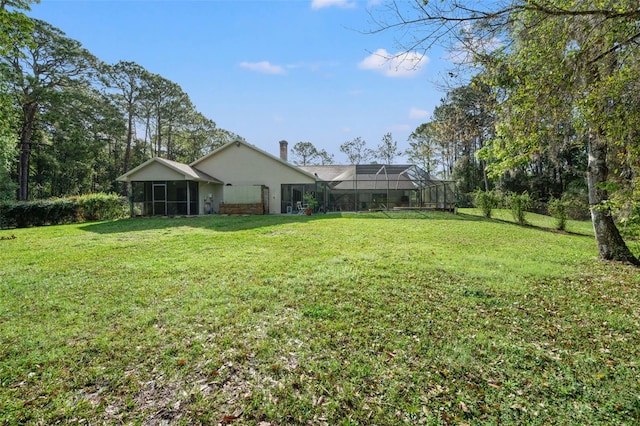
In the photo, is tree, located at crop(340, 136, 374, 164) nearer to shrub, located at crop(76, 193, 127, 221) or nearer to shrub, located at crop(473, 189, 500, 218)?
shrub, located at crop(473, 189, 500, 218)

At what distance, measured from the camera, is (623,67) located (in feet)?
13.6

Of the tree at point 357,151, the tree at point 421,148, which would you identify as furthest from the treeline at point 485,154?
the tree at point 357,151

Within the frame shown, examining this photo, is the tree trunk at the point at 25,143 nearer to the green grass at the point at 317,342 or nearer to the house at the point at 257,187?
the house at the point at 257,187

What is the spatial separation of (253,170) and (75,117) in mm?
16199

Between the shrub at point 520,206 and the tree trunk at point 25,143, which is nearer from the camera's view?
the shrub at point 520,206

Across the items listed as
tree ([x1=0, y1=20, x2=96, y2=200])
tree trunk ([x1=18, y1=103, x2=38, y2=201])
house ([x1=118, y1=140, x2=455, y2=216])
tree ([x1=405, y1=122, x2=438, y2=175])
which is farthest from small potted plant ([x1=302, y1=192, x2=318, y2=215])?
tree ([x1=405, y1=122, x2=438, y2=175])

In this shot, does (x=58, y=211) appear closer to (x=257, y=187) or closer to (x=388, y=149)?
(x=257, y=187)

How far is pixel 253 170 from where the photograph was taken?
2042 cm

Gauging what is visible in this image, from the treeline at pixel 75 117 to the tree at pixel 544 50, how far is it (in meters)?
16.4

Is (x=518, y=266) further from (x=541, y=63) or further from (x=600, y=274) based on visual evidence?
(x=541, y=63)

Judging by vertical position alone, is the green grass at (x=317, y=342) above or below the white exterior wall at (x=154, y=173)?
below

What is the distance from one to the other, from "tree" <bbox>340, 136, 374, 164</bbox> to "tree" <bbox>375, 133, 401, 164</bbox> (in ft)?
6.89

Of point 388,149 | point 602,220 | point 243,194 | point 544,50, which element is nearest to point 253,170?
point 243,194

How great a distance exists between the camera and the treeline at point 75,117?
21625 mm
